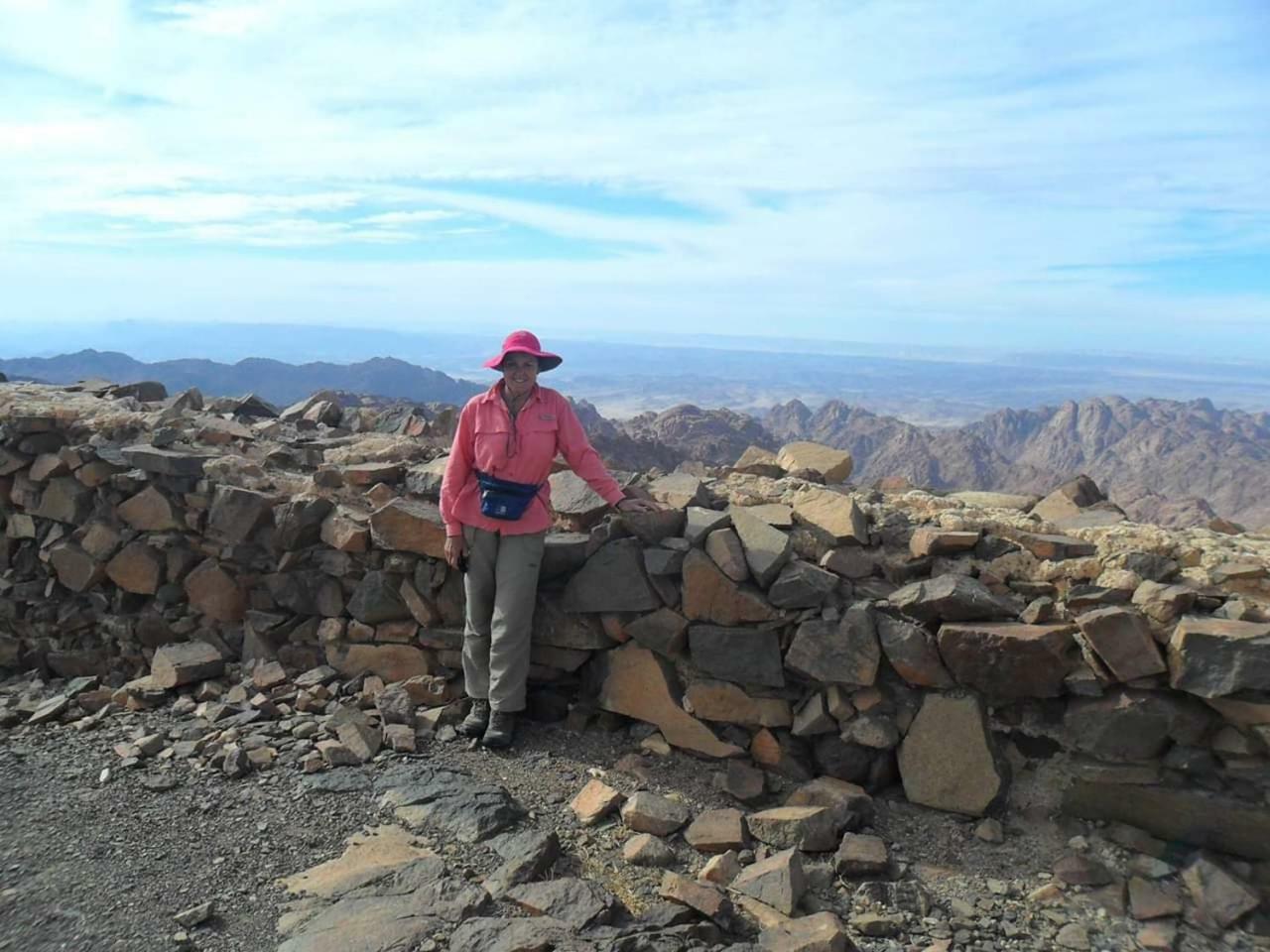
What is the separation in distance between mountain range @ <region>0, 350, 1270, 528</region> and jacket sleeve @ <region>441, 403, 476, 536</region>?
33.7 m

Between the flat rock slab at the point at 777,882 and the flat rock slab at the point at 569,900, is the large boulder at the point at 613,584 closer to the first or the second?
the flat rock slab at the point at 777,882

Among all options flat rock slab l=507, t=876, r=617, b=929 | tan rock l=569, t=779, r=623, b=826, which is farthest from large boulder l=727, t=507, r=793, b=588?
flat rock slab l=507, t=876, r=617, b=929

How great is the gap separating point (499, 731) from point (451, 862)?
148 cm

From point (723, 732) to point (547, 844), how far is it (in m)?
1.78

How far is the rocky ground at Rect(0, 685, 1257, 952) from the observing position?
458 centimetres

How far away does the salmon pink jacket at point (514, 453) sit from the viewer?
21.0ft

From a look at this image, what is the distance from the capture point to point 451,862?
5.18m

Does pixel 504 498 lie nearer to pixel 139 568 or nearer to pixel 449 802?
pixel 449 802

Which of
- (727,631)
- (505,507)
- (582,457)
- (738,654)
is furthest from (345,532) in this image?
(738,654)

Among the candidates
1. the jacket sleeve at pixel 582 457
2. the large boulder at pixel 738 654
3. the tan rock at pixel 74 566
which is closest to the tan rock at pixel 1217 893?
the large boulder at pixel 738 654

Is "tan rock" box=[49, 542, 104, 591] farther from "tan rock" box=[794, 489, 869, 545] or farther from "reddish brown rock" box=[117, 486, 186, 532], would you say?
"tan rock" box=[794, 489, 869, 545]

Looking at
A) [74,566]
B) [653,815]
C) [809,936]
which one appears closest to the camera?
[809,936]

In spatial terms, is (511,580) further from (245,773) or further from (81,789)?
(81,789)

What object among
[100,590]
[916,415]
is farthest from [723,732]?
[916,415]
